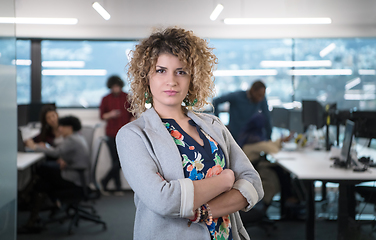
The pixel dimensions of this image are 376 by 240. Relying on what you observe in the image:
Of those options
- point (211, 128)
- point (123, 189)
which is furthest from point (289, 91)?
point (211, 128)

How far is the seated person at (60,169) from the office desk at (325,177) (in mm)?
1962

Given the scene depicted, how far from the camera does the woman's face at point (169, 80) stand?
1064mm

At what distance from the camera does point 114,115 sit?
169 inches

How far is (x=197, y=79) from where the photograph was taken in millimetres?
1124

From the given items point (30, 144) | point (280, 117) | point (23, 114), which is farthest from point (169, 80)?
point (23, 114)

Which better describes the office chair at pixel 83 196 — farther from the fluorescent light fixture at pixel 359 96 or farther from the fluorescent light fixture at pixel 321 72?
the fluorescent light fixture at pixel 359 96

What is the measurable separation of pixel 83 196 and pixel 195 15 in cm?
217

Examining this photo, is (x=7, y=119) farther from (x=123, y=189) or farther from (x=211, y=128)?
(x=123, y=189)

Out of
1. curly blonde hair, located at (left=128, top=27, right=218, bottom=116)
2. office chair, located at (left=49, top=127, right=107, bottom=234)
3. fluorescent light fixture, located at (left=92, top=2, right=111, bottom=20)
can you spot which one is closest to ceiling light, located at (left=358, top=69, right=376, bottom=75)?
fluorescent light fixture, located at (left=92, top=2, right=111, bottom=20)

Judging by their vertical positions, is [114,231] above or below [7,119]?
below

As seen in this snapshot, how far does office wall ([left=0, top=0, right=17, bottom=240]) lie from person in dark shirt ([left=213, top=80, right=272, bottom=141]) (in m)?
2.29

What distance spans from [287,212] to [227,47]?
2.31m

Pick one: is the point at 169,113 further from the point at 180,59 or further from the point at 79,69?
the point at 79,69

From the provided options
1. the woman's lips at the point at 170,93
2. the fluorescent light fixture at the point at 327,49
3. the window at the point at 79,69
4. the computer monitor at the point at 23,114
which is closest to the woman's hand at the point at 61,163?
the computer monitor at the point at 23,114
